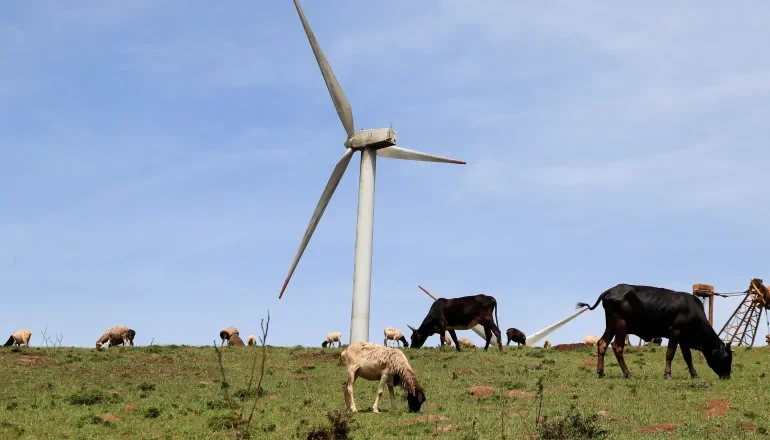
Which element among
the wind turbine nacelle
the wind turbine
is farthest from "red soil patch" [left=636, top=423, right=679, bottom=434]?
the wind turbine nacelle

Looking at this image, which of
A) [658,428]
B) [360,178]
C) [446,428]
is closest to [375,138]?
[360,178]

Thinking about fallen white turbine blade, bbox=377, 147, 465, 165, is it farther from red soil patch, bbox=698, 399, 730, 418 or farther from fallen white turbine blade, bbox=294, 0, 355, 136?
red soil patch, bbox=698, 399, 730, 418

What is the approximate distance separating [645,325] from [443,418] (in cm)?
1106

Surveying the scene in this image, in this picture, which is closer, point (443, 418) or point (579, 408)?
point (443, 418)

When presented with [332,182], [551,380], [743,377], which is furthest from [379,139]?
[743,377]

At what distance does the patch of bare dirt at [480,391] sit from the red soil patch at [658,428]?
679 cm

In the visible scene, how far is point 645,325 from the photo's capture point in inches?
1125

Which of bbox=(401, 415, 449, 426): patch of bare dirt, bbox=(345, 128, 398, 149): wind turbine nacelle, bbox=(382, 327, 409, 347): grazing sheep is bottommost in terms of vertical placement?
bbox=(401, 415, 449, 426): patch of bare dirt

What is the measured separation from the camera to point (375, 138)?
137 feet

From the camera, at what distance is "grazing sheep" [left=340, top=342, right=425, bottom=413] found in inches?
840

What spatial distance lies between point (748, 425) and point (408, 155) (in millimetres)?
27558

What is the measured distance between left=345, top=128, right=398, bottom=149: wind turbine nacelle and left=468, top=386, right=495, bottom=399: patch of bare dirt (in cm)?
1816

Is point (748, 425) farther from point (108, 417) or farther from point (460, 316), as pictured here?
point (460, 316)

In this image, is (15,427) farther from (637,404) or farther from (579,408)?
(637,404)
